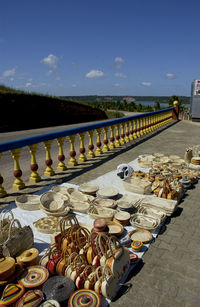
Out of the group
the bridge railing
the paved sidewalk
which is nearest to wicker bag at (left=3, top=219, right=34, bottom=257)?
the paved sidewalk

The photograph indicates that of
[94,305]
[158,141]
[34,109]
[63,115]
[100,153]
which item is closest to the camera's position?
[94,305]

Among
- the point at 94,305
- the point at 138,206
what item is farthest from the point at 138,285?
the point at 138,206

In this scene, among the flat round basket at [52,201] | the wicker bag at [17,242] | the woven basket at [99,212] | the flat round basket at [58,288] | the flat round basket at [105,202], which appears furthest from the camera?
the flat round basket at [105,202]

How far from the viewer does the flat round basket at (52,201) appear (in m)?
4.38

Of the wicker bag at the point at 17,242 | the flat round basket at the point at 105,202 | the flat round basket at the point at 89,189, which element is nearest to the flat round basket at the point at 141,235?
the flat round basket at the point at 105,202

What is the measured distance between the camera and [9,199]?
5.08 metres

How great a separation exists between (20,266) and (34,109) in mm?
21556

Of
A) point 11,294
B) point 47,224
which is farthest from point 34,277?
point 47,224

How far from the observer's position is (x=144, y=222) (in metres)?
A: 4.01

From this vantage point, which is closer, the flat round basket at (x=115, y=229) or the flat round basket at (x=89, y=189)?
the flat round basket at (x=115, y=229)

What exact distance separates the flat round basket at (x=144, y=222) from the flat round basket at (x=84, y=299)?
151cm

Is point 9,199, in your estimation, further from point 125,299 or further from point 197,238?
point 197,238

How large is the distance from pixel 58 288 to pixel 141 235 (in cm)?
156

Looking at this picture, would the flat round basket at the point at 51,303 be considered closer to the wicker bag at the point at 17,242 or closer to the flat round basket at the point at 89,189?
the wicker bag at the point at 17,242
